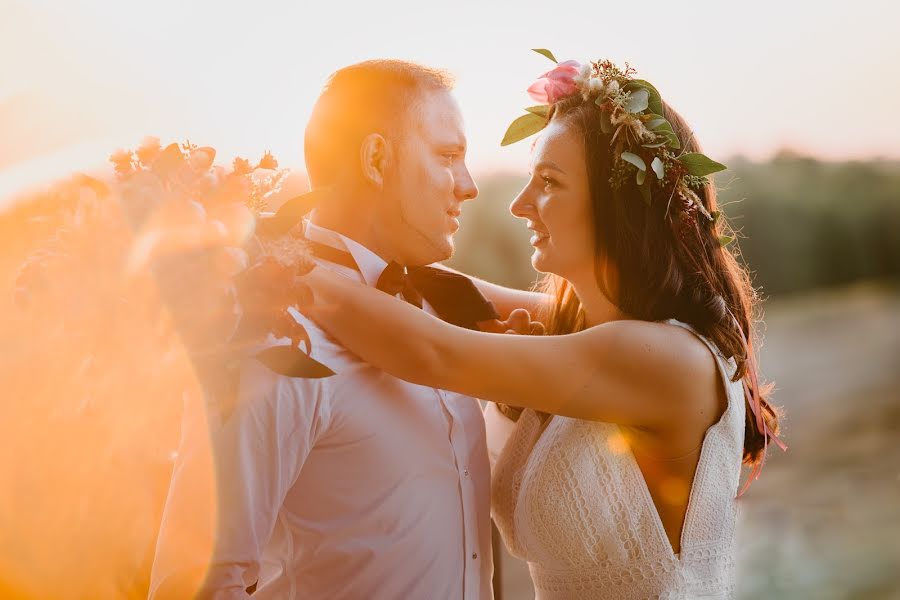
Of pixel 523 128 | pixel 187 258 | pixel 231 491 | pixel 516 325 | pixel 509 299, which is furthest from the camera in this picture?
A: pixel 509 299

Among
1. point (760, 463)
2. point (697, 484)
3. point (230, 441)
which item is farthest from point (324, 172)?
point (760, 463)

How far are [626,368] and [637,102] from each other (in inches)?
28.0

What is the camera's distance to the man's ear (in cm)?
213

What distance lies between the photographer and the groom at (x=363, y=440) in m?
1.74

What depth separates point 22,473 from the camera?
2174mm

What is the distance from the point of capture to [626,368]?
7.00 feet

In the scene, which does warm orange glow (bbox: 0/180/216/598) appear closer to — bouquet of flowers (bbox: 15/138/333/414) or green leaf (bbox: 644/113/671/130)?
bouquet of flowers (bbox: 15/138/333/414)

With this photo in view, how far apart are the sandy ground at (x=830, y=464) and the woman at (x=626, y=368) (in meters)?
5.85

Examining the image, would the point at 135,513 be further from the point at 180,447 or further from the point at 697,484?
the point at 697,484

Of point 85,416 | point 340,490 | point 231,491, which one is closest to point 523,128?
point 340,490

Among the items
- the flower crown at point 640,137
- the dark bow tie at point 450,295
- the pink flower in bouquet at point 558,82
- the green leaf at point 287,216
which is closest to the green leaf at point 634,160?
the flower crown at point 640,137

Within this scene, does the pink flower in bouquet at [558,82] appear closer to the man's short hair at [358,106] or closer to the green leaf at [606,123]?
the green leaf at [606,123]

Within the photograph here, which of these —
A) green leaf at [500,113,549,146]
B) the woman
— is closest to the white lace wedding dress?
the woman

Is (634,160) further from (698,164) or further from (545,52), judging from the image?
(545,52)
